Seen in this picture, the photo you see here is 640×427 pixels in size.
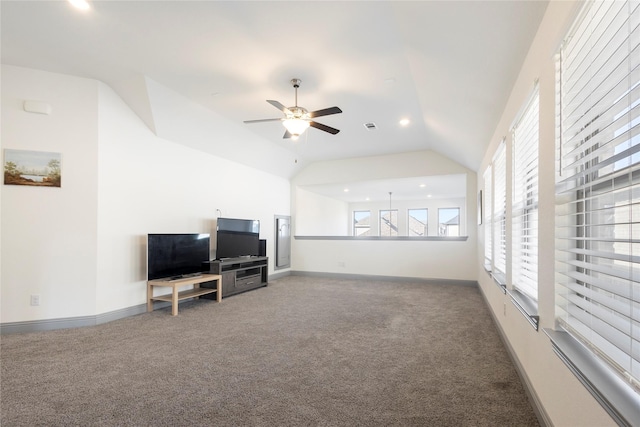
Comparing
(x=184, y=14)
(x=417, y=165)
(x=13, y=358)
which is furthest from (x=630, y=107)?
(x=417, y=165)

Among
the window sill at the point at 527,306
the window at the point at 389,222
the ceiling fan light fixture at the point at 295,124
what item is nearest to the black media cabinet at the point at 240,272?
the ceiling fan light fixture at the point at 295,124

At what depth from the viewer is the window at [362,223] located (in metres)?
14.0

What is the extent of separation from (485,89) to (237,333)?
3.65 metres

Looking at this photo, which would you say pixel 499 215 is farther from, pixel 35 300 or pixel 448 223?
pixel 448 223

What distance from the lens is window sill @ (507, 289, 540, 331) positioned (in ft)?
6.42

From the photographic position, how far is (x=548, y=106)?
1.74 meters

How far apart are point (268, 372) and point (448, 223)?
1164 centimetres

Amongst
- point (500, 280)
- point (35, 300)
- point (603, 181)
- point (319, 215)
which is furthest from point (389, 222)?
point (603, 181)

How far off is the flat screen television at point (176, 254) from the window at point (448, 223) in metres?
10.1

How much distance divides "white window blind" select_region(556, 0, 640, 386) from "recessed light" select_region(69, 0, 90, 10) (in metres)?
3.38

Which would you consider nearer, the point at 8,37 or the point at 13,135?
the point at 8,37

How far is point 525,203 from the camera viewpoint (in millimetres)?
2455

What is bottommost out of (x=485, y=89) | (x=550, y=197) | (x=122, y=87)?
(x=550, y=197)

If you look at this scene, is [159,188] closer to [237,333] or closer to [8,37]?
[8,37]
